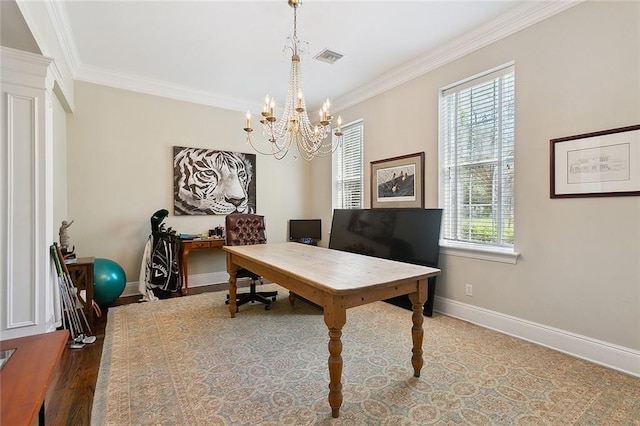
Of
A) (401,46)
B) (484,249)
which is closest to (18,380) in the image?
(484,249)

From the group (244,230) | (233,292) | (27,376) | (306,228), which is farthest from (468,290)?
(27,376)

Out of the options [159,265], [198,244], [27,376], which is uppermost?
[198,244]

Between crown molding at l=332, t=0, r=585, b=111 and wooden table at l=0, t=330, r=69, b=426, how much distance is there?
388 cm

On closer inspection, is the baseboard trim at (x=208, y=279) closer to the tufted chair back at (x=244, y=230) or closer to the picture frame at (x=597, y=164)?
the tufted chair back at (x=244, y=230)

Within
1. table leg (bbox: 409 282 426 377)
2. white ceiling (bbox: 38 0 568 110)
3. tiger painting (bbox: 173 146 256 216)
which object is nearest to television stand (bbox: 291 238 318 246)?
tiger painting (bbox: 173 146 256 216)

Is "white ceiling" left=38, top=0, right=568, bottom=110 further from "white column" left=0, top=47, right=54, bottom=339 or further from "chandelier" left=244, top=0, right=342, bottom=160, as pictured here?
"white column" left=0, top=47, right=54, bottom=339

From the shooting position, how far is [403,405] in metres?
1.80

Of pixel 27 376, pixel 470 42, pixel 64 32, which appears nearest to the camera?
pixel 27 376

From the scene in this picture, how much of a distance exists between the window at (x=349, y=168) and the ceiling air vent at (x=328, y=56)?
119cm

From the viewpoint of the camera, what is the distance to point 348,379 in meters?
2.08

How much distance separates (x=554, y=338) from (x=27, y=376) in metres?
3.32

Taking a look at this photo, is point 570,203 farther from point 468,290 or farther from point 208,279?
point 208,279

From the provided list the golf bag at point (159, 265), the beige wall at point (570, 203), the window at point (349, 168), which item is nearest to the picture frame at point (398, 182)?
the window at point (349, 168)

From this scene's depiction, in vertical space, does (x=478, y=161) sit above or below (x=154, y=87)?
below
